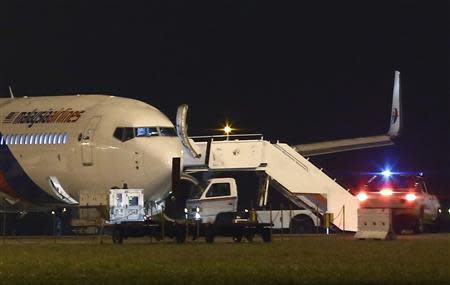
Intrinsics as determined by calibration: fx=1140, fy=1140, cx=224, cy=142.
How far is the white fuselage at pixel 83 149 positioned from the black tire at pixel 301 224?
6.64 m

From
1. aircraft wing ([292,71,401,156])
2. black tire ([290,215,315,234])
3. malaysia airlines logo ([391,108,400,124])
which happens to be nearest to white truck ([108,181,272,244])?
black tire ([290,215,315,234])

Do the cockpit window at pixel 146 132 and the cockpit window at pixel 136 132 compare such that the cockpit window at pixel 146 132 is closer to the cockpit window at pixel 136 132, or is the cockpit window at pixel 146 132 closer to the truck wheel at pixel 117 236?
the cockpit window at pixel 136 132

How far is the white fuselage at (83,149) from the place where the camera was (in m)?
38.5

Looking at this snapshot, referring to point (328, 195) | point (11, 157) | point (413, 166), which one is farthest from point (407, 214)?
point (413, 166)

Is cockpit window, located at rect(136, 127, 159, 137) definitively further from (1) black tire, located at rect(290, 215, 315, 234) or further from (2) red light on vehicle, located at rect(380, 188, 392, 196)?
(2) red light on vehicle, located at rect(380, 188, 392, 196)

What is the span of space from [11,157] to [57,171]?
2516 mm

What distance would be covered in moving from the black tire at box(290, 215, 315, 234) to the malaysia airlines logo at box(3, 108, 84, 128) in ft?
32.7

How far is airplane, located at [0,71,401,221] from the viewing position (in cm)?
3856

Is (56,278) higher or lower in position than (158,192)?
lower

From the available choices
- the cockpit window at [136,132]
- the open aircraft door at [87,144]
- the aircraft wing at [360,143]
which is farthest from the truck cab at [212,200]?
the aircraft wing at [360,143]

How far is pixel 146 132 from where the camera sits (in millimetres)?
39000

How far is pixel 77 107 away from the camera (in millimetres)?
40344

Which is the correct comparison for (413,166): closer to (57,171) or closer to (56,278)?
(57,171)

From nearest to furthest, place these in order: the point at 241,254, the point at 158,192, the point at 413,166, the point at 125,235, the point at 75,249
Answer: the point at 241,254, the point at 75,249, the point at 125,235, the point at 158,192, the point at 413,166
